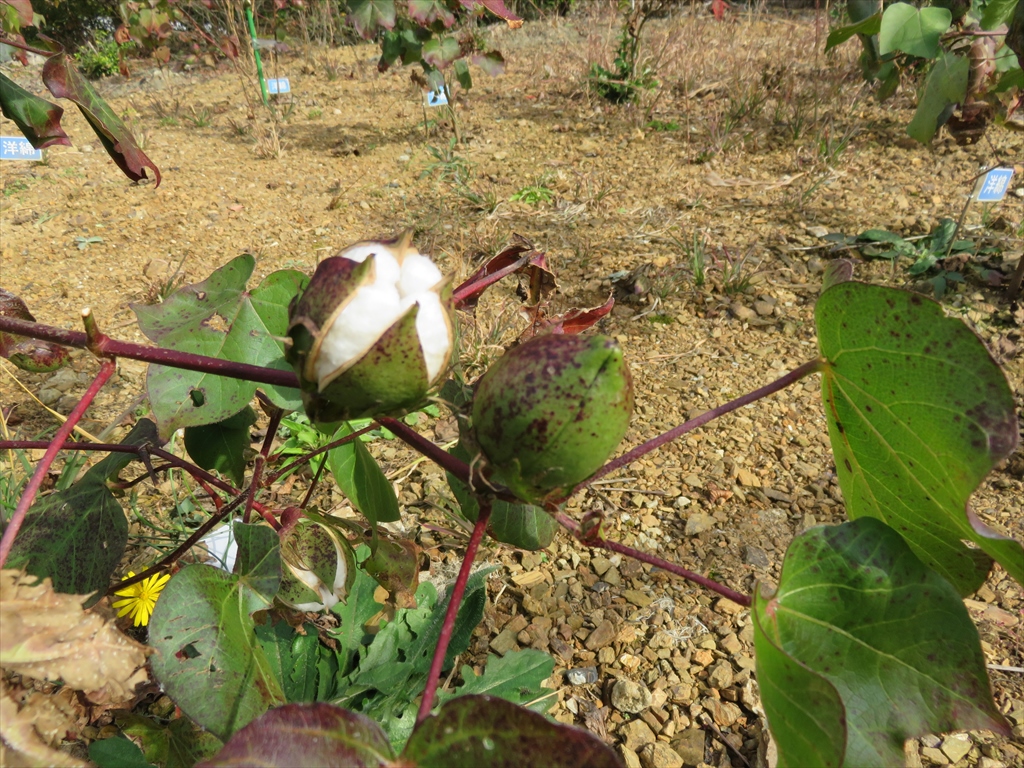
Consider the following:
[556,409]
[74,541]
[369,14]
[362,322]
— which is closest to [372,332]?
[362,322]

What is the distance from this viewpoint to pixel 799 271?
2428 mm

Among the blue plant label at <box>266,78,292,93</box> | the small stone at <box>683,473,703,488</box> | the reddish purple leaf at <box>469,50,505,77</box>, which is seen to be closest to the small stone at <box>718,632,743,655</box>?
the small stone at <box>683,473,703,488</box>

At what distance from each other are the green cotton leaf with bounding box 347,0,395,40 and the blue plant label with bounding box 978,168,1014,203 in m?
2.50

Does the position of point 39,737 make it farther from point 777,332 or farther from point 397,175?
point 397,175

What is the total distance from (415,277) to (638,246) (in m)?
2.19

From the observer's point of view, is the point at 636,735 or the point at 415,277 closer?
the point at 415,277

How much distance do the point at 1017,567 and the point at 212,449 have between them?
0.97m

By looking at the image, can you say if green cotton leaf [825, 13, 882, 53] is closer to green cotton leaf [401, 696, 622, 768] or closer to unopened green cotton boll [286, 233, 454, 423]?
unopened green cotton boll [286, 233, 454, 423]

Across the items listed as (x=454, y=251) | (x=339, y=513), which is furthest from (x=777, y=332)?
(x=339, y=513)

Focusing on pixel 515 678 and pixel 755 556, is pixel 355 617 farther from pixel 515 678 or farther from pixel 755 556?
pixel 755 556

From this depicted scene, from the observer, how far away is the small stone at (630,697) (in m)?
1.20

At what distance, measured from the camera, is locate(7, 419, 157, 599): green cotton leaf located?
84 centimetres

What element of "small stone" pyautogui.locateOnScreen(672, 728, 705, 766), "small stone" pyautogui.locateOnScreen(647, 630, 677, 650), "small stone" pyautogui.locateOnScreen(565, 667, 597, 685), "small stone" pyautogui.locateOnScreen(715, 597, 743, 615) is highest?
"small stone" pyautogui.locateOnScreen(672, 728, 705, 766)

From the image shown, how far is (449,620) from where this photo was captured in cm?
58
